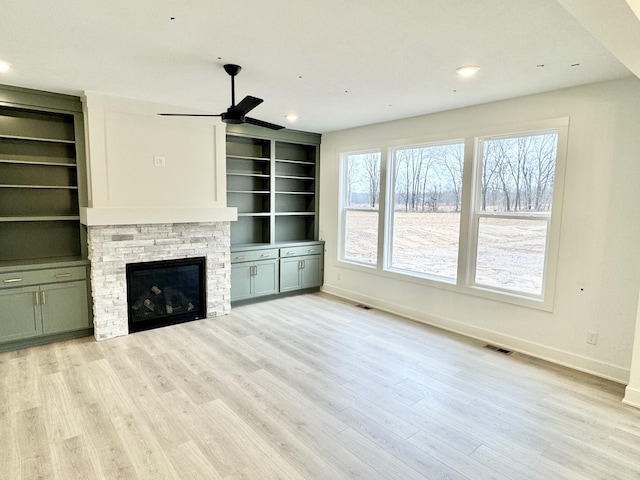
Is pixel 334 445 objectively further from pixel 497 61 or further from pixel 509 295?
pixel 497 61

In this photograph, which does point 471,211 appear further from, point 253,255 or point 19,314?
point 19,314

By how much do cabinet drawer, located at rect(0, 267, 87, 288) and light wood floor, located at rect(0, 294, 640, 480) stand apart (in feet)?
2.36

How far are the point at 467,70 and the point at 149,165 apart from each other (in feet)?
11.7

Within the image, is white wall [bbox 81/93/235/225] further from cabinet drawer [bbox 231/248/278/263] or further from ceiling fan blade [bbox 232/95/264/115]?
ceiling fan blade [bbox 232/95/264/115]

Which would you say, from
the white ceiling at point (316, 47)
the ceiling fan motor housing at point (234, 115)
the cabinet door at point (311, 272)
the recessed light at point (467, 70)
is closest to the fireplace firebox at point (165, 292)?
the cabinet door at point (311, 272)

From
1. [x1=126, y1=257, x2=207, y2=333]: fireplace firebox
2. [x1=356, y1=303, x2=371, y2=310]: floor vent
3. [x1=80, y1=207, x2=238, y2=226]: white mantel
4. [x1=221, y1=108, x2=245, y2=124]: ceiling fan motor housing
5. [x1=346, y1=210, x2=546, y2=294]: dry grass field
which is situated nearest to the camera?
[x1=221, y1=108, x2=245, y2=124]: ceiling fan motor housing

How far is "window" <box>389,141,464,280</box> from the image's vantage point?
459 centimetres

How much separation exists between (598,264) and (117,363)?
4669mm

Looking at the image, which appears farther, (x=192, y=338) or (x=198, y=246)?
(x=198, y=246)

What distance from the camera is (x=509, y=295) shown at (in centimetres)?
402

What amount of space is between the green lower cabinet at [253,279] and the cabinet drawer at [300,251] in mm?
215

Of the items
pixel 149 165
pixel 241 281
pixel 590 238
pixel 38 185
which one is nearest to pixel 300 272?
pixel 241 281

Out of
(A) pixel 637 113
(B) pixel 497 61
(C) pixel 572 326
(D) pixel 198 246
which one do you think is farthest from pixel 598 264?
(D) pixel 198 246

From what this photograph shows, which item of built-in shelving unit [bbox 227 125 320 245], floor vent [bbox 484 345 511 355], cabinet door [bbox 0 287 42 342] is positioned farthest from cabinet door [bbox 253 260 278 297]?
floor vent [bbox 484 345 511 355]
